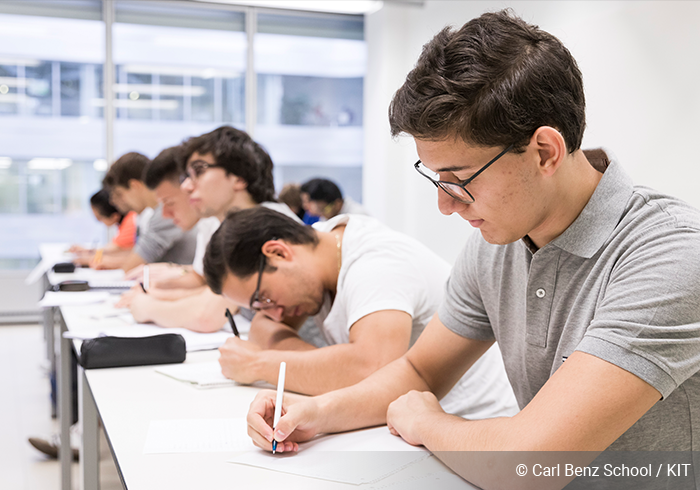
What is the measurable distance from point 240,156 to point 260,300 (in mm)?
1206

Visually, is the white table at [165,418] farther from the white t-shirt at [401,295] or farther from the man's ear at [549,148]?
the man's ear at [549,148]

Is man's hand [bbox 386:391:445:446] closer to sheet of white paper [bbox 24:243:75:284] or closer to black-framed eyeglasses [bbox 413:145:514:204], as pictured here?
black-framed eyeglasses [bbox 413:145:514:204]

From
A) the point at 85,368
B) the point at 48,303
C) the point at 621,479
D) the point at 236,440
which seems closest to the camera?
the point at 621,479

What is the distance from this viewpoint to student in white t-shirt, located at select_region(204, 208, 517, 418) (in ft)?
4.57

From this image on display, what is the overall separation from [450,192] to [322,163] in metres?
5.78

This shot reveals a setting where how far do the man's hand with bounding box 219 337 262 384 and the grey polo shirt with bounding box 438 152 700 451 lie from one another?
1.57ft

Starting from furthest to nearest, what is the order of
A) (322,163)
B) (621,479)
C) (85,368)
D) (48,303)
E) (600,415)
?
(322,163), (48,303), (85,368), (621,479), (600,415)

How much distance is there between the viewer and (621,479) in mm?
967

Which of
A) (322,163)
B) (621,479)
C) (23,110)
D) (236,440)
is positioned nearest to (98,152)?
(23,110)

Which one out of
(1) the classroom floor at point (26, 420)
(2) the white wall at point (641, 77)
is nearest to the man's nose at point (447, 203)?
(2) the white wall at point (641, 77)

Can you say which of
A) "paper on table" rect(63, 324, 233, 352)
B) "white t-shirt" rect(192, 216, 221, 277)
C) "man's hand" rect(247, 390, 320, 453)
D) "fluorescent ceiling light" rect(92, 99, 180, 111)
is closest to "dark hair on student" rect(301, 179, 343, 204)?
"fluorescent ceiling light" rect(92, 99, 180, 111)

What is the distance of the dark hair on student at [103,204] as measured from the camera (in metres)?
5.16

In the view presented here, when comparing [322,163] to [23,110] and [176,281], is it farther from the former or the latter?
[176,281]

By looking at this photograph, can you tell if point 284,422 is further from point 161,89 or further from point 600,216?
point 161,89
